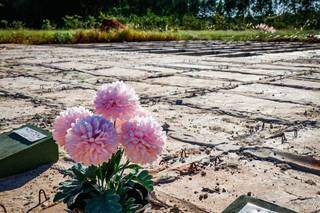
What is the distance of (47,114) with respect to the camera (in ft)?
10.6

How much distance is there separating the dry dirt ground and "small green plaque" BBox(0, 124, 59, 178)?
0.14 ft

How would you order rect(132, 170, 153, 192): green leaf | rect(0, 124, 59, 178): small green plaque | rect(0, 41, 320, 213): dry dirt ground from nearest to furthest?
rect(132, 170, 153, 192): green leaf
rect(0, 41, 320, 213): dry dirt ground
rect(0, 124, 59, 178): small green plaque

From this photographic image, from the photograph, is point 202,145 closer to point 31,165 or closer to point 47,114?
point 31,165

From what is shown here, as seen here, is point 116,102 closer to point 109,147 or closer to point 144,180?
point 109,147

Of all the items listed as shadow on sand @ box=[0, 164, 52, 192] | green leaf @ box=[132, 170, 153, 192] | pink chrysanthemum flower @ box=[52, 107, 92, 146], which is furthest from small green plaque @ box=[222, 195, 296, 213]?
shadow on sand @ box=[0, 164, 52, 192]

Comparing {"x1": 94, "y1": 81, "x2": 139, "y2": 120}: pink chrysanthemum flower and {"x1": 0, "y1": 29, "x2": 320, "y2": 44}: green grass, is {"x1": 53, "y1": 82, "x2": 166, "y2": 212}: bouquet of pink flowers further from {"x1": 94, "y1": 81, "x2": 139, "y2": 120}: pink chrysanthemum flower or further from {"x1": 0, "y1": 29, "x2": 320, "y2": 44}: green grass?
{"x1": 0, "y1": 29, "x2": 320, "y2": 44}: green grass

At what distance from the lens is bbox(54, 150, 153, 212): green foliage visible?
128cm

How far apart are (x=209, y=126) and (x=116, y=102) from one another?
1693 mm

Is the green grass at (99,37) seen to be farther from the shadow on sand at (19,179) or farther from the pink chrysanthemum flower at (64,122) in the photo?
the pink chrysanthemum flower at (64,122)

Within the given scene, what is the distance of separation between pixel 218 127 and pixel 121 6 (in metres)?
31.1

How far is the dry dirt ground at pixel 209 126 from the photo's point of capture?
1838 mm

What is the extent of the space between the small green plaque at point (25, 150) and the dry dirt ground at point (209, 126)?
44 mm

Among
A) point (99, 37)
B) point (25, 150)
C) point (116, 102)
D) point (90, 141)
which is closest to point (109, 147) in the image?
point (90, 141)

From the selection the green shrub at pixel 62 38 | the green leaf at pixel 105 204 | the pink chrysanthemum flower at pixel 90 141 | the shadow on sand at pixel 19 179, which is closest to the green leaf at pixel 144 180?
the green leaf at pixel 105 204
